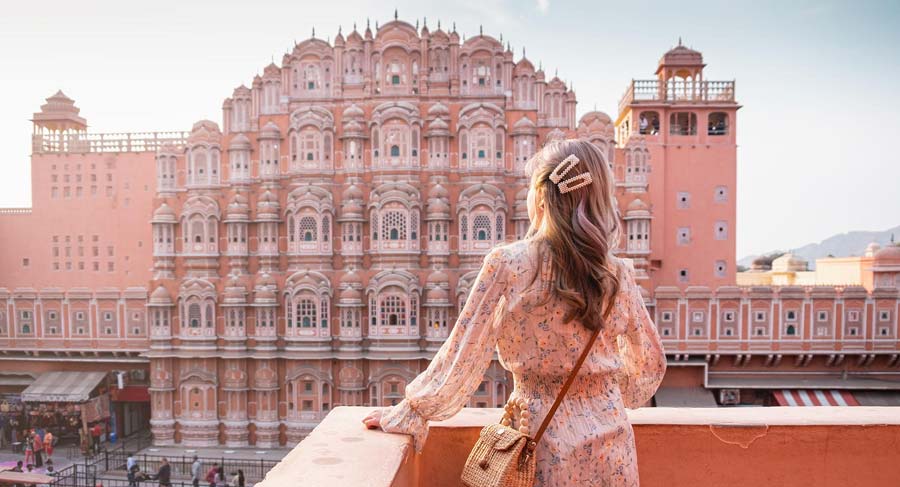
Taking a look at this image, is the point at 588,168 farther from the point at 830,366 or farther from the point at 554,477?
the point at 830,366

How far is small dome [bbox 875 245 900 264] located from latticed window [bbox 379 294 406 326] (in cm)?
1385

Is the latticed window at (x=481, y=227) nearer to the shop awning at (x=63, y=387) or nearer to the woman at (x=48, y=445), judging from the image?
the shop awning at (x=63, y=387)

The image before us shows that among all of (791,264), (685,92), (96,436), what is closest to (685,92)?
(685,92)

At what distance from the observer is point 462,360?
1.75m

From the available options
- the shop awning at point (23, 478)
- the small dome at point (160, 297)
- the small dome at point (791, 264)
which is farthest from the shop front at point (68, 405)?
the small dome at point (791, 264)

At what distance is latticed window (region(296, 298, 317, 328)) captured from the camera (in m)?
16.3

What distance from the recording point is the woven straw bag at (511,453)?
1.61 m

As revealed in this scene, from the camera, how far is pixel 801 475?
2.33 m

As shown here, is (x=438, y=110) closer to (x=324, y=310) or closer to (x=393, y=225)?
(x=393, y=225)

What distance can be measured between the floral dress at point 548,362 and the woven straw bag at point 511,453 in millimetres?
42

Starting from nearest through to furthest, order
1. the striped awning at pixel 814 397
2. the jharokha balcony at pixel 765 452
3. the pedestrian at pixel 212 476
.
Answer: the jharokha balcony at pixel 765 452 < the pedestrian at pixel 212 476 < the striped awning at pixel 814 397

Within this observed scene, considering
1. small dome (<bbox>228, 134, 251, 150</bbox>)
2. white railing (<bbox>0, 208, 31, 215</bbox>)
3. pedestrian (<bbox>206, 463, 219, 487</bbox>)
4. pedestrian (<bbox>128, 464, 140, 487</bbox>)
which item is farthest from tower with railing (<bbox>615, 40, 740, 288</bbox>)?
white railing (<bbox>0, 208, 31, 215</bbox>)

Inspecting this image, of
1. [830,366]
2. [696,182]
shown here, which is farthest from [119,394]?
[830,366]

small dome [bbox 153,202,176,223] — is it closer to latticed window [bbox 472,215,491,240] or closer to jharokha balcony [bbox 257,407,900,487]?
latticed window [bbox 472,215,491,240]
